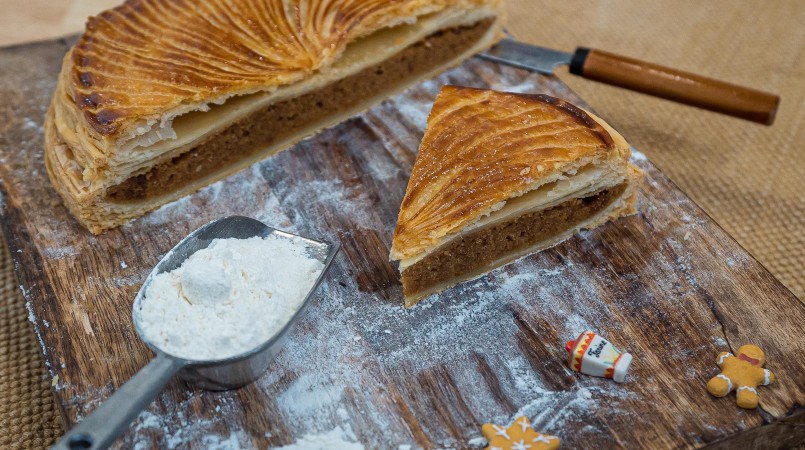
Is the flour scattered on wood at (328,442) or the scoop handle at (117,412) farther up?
the scoop handle at (117,412)

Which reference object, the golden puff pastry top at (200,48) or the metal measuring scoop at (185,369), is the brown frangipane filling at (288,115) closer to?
the golden puff pastry top at (200,48)

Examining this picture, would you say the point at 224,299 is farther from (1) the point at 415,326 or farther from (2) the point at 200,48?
(2) the point at 200,48

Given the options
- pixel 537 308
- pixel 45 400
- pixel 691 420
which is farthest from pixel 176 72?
pixel 691 420

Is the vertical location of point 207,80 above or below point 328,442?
above

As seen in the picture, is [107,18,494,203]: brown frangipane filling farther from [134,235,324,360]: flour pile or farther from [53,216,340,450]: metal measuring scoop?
[134,235,324,360]: flour pile

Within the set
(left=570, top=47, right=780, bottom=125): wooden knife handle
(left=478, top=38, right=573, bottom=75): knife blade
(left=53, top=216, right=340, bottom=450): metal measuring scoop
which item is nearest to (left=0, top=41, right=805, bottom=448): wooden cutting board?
(left=53, top=216, right=340, bottom=450): metal measuring scoop

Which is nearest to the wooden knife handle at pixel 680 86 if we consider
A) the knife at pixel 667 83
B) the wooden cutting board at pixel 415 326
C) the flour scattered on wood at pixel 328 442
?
the knife at pixel 667 83

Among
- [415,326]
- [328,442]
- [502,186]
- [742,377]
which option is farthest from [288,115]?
[742,377]
